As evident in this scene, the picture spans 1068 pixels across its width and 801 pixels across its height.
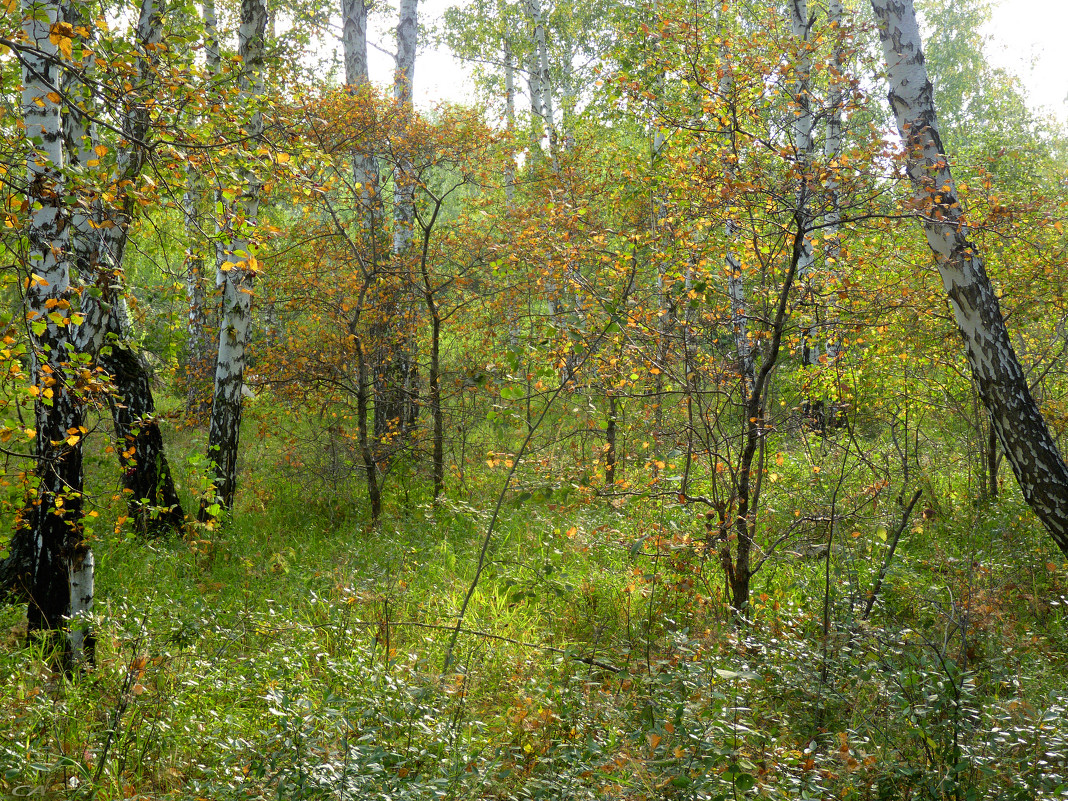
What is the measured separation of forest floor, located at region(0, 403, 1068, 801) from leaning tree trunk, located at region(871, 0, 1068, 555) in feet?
2.91

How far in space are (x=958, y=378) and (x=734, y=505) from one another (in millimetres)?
4663

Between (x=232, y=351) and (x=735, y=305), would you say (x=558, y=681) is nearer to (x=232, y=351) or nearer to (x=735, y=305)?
(x=735, y=305)

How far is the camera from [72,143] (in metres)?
5.02

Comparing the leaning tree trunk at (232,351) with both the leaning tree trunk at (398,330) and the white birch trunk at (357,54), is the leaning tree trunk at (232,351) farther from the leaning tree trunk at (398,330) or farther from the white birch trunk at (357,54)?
the white birch trunk at (357,54)

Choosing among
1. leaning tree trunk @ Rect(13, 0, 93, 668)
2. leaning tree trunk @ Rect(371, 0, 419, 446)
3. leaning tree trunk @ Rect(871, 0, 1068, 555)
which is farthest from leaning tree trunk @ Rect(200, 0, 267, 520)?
leaning tree trunk @ Rect(871, 0, 1068, 555)

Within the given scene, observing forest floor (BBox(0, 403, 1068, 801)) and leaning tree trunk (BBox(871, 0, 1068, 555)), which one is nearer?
forest floor (BBox(0, 403, 1068, 801))

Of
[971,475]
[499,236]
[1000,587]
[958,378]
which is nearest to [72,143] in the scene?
[499,236]

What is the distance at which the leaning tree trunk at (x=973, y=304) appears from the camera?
4.85m

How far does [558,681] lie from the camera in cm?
405

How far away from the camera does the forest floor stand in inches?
110

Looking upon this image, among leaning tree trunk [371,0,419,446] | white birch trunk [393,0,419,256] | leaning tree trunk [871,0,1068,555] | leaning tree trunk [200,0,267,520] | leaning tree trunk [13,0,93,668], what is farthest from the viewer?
white birch trunk [393,0,419,256]

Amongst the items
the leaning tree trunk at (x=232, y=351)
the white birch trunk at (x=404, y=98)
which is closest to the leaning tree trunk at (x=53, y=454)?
the leaning tree trunk at (x=232, y=351)

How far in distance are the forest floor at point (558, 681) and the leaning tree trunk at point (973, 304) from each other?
887 mm

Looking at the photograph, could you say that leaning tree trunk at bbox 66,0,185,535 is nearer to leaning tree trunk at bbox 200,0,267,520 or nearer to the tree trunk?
the tree trunk
